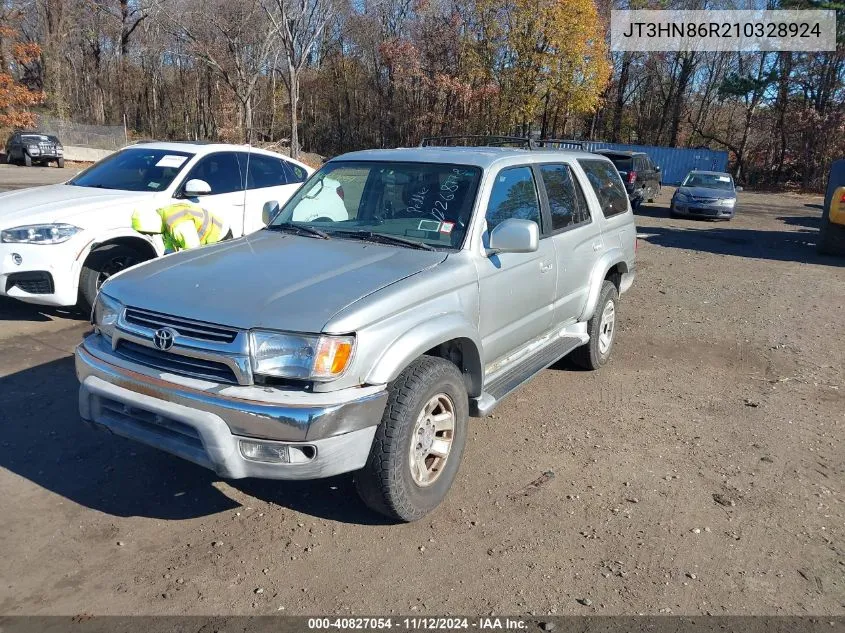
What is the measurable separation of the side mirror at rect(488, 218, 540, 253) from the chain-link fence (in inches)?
1496

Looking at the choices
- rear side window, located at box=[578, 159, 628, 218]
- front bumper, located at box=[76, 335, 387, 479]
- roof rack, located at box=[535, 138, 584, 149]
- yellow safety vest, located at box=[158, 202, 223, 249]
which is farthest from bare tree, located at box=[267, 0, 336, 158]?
front bumper, located at box=[76, 335, 387, 479]

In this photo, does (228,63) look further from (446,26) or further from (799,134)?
(799,134)

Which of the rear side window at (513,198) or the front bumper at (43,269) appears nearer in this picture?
the rear side window at (513,198)

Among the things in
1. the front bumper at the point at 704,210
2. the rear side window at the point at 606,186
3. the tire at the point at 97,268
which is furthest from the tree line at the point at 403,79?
the rear side window at the point at 606,186

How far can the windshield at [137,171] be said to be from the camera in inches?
280

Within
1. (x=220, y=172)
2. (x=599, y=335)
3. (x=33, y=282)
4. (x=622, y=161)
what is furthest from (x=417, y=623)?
(x=622, y=161)

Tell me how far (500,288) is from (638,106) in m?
46.3

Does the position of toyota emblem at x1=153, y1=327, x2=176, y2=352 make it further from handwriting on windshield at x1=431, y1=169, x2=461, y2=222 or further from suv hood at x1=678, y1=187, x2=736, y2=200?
suv hood at x1=678, y1=187, x2=736, y2=200

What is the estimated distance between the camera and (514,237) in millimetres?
3836

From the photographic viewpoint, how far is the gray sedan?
60.5 feet

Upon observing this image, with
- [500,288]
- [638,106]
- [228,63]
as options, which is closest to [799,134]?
[638,106]

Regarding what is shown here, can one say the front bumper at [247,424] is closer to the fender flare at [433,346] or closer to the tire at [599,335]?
the fender flare at [433,346]

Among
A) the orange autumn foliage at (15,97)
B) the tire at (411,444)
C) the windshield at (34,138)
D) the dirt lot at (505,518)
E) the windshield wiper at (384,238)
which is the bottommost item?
the dirt lot at (505,518)

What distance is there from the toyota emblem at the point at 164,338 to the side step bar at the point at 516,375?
5.62 ft
